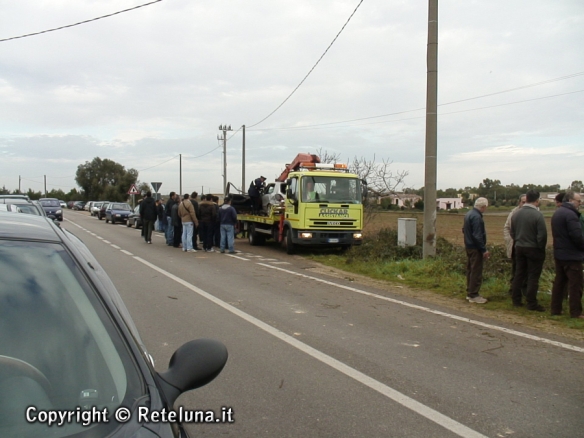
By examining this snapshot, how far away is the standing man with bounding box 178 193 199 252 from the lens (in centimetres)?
1778

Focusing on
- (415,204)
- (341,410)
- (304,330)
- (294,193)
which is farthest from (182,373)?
(415,204)

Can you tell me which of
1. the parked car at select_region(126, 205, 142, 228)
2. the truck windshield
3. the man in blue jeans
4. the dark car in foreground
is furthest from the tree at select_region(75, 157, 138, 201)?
the dark car in foreground

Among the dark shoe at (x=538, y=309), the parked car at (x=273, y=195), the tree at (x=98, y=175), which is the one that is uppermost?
the tree at (x=98, y=175)

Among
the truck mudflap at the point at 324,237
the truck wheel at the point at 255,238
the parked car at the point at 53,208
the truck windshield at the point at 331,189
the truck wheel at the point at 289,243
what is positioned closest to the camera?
the truck mudflap at the point at 324,237

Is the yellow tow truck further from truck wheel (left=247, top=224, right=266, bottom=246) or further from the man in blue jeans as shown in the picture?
truck wheel (left=247, top=224, right=266, bottom=246)

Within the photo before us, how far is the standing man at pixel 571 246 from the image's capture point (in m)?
8.05

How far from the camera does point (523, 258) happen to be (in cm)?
895

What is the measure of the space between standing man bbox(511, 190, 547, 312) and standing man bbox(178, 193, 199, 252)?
36.5ft

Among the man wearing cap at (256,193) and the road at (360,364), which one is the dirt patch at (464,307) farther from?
the man wearing cap at (256,193)

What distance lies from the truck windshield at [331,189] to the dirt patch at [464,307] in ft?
12.2

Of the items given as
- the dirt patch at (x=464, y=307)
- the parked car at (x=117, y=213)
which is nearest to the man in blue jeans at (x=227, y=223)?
the dirt patch at (x=464, y=307)

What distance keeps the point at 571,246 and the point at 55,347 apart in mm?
7794

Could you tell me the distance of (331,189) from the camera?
17.2 m

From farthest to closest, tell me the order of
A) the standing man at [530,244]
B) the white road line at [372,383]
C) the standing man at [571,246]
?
the standing man at [530,244], the standing man at [571,246], the white road line at [372,383]
